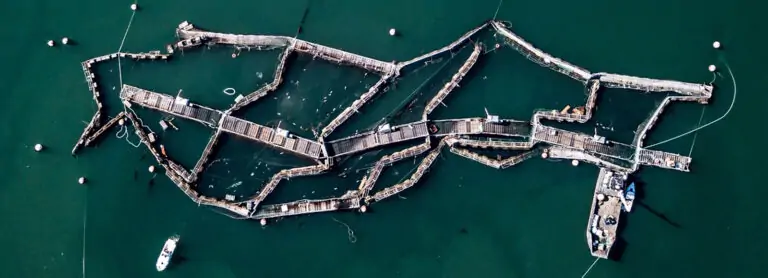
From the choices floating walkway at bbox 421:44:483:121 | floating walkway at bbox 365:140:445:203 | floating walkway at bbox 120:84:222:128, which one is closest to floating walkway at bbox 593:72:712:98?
floating walkway at bbox 421:44:483:121

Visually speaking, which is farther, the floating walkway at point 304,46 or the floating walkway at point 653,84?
the floating walkway at point 304,46

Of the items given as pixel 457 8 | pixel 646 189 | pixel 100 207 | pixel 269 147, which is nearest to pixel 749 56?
pixel 646 189

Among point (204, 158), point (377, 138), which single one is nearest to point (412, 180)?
point (377, 138)

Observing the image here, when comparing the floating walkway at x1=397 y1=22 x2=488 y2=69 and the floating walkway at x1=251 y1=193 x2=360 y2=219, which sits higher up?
the floating walkway at x1=397 y1=22 x2=488 y2=69

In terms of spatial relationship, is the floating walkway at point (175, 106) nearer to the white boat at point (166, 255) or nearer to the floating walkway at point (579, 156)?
the white boat at point (166, 255)

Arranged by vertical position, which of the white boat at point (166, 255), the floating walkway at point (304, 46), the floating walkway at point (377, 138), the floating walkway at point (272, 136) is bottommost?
the white boat at point (166, 255)

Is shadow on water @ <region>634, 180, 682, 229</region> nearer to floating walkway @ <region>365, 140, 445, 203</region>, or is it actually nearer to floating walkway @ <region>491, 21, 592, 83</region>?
floating walkway @ <region>491, 21, 592, 83</region>

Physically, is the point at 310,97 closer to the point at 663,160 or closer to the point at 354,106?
the point at 354,106

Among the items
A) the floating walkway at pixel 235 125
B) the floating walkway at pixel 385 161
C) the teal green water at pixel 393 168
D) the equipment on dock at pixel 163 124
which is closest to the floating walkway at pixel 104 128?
the teal green water at pixel 393 168
